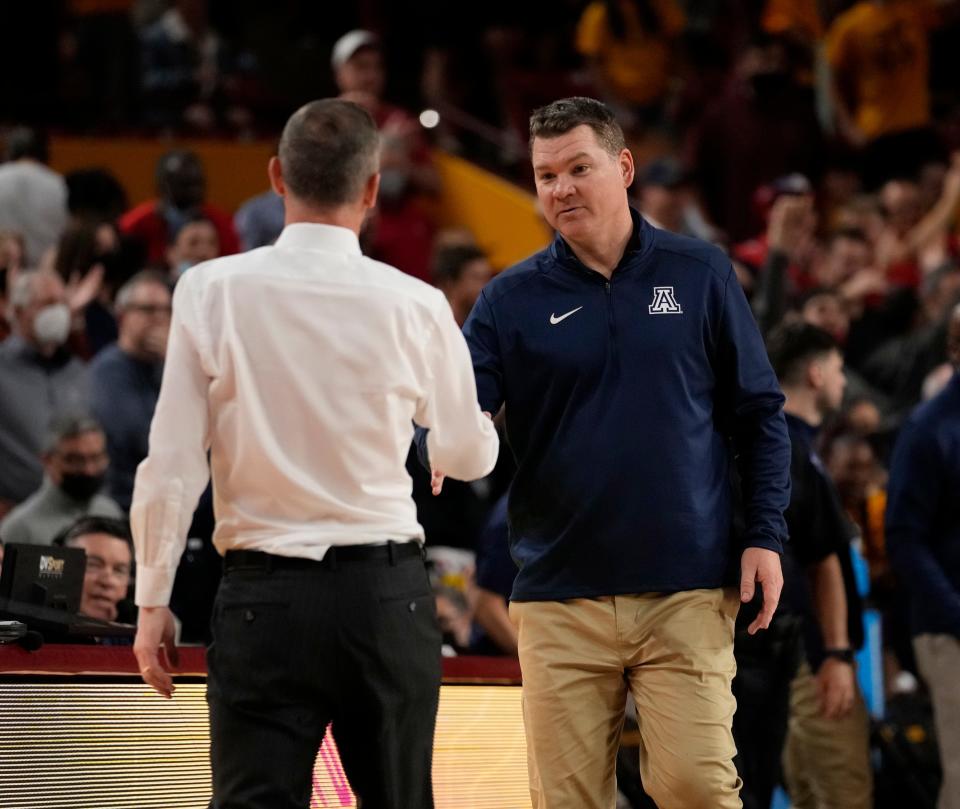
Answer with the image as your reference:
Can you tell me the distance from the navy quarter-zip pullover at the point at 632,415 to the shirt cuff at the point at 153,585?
1084 millimetres

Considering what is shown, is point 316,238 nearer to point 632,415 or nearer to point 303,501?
point 303,501

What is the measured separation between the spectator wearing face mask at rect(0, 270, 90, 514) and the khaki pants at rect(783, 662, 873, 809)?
3310 mm

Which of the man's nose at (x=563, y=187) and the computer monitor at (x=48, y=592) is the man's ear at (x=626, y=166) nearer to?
the man's nose at (x=563, y=187)

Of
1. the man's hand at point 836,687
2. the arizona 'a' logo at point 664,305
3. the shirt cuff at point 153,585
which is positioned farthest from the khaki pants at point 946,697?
the shirt cuff at point 153,585

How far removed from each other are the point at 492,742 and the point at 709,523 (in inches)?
50.1

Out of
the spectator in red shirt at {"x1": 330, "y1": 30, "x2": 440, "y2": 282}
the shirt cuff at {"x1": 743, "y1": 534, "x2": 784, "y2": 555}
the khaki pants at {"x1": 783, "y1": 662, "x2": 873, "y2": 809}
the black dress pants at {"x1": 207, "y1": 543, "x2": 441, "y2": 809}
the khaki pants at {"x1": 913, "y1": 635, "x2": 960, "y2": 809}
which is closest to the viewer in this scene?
the black dress pants at {"x1": 207, "y1": 543, "x2": 441, "y2": 809}

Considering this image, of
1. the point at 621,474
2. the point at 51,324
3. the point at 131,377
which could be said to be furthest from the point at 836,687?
Answer: the point at 51,324

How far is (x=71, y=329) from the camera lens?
847 cm

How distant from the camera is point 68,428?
22.6 ft

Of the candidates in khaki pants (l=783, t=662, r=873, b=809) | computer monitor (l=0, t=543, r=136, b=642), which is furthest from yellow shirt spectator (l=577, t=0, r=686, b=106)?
computer monitor (l=0, t=543, r=136, b=642)

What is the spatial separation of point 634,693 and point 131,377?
3973 millimetres

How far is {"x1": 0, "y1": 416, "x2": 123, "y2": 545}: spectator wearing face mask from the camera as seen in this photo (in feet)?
22.3

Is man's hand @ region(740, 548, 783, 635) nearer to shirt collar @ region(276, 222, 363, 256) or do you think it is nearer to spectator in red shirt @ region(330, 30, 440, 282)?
shirt collar @ region(276, 222, 363, 256)

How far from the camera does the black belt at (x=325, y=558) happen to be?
351 cm
